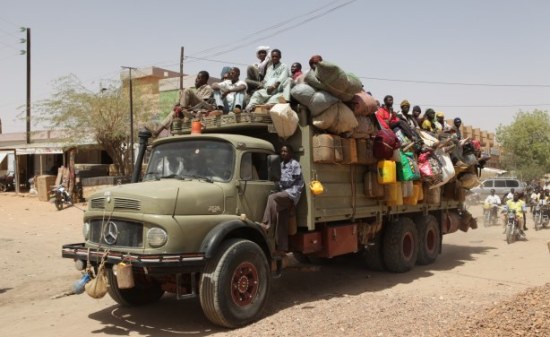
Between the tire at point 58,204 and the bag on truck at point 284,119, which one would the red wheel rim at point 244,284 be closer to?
the bag on truck at point 284,119

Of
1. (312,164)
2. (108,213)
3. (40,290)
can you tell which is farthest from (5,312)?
(312,164)

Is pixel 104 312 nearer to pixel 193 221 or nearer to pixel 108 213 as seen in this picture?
pixel 108 213

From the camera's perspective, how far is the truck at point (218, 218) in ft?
18.9

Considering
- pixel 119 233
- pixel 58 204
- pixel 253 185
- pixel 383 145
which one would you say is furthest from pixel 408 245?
pixel 58 204

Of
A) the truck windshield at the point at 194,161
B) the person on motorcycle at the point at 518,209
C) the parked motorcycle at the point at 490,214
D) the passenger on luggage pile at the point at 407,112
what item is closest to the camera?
the truck windshield at the point at 194,161

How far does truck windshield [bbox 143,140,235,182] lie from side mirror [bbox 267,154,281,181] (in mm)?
509

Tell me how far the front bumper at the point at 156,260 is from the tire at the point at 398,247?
4.86 m

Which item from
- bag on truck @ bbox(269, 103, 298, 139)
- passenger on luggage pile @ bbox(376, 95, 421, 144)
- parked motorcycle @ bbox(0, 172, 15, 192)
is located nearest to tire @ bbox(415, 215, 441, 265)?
passenger on luggage pile @ bbox(376, 95, 421, 144)

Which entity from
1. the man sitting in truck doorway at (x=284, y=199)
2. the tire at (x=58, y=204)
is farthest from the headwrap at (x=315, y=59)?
the tire at (x=58, y=204)

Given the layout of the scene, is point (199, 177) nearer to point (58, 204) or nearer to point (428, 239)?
point (428, 239)

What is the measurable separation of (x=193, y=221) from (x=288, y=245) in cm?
198

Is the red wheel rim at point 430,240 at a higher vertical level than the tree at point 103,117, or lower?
lower

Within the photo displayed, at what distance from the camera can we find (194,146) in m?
6.92

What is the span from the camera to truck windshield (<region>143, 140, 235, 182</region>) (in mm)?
6672
